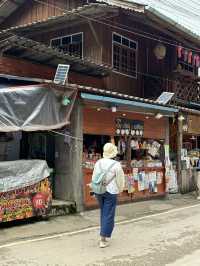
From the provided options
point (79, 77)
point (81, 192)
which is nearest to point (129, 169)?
point (81, 192)

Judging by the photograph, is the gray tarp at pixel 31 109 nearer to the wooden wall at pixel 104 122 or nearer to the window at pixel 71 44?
the wooden wall at pixel 104 122

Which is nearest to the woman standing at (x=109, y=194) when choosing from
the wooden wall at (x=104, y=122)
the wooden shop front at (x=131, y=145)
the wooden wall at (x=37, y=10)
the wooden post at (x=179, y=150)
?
the wooden shop front at (x=131, y=145)

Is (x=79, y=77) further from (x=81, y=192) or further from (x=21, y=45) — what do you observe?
(x=81, y=192)

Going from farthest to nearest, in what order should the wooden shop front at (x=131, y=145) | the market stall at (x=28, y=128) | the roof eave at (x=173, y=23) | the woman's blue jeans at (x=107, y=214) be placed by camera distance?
the roof eave at (x=173, y=23)
the wooden shop front at (x=131, y=145)
the market stall at (x=28, y=128)
the woman's blue jeans at (x=107, y=214)

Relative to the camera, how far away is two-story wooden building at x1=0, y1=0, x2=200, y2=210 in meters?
12.3

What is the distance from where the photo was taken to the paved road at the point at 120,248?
23.5 ft

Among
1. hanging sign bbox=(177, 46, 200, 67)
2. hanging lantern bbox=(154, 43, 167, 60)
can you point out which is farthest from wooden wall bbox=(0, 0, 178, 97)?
hanging sign bbox=(177, 46, 200, 67)

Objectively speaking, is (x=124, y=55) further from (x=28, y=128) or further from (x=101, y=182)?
(x=101, y=182)

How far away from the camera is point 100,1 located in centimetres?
1498

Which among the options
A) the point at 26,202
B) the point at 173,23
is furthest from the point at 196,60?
the point at 26,202

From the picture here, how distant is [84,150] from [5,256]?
5740 mm

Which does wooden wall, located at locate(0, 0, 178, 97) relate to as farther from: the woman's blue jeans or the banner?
the woman's blue jeans

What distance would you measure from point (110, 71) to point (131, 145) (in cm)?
264

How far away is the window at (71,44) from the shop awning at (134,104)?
332cm
